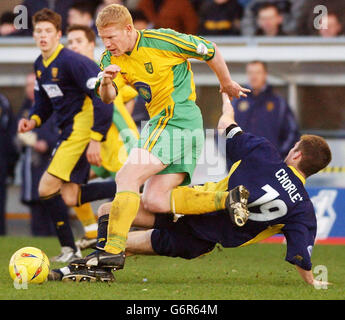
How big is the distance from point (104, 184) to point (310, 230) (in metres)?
3.06

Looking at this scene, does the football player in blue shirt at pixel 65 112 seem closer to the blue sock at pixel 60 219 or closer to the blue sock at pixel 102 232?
the blue sock at pixel 60 219

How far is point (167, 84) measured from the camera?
609 centimetres

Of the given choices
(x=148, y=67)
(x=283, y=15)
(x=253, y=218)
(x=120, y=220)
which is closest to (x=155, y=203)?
(x=120, y=220)

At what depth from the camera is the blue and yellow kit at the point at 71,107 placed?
749cm

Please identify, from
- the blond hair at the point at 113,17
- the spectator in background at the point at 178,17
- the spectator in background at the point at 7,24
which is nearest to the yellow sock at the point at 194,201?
the blond hair at the point at 113,17

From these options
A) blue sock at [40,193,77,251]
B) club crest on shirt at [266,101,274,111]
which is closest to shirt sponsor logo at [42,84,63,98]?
blue sock at [40,193,77,251]

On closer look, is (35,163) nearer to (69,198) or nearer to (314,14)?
(69,198)

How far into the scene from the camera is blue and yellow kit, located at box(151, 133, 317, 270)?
5.93m

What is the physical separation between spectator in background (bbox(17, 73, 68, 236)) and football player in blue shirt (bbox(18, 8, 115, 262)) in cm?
303

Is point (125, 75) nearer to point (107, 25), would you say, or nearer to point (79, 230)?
point (107, 25)

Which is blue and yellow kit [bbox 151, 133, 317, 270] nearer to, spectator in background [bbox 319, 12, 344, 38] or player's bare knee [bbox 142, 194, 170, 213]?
player's bare knee [bbox 142, 194, 170, 213]

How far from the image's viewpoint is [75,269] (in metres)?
5.92

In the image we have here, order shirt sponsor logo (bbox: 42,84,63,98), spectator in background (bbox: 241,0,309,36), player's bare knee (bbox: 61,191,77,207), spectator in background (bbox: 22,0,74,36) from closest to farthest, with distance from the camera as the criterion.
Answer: shirt sponsor logo (bbox: 42,84,63,98)
player's bare knee (bbox: 61,191,77,207)
spectator in background (bbox: 241,0,309,36)
spectator in background (bbox: 22,0,74,36)

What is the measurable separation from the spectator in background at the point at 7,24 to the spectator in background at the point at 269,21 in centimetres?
337
